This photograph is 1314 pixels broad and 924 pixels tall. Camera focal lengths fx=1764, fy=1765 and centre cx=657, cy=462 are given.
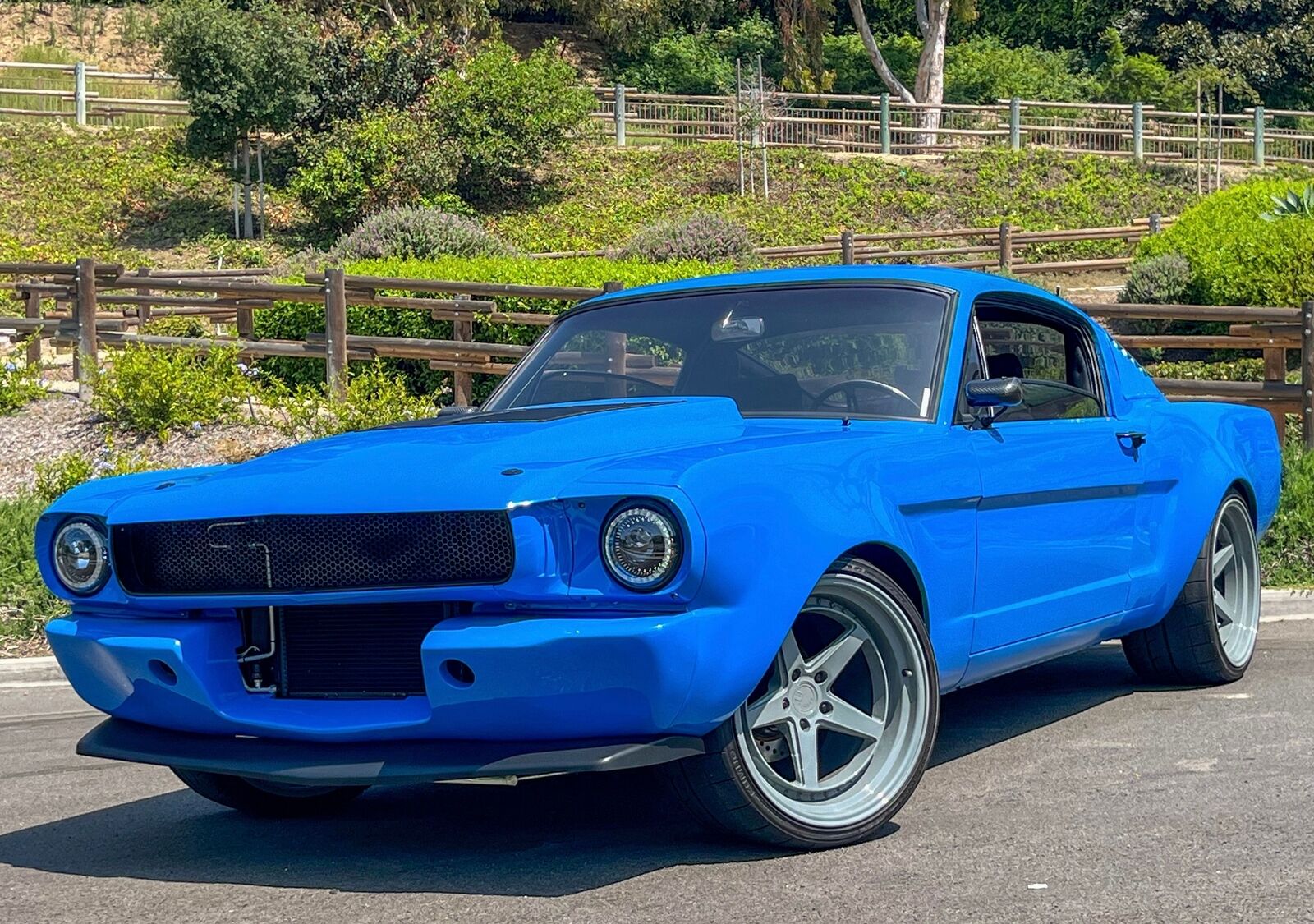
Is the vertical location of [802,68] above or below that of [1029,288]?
above

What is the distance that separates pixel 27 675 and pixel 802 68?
4078cm

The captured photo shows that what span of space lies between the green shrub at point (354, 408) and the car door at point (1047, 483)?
7.29 meters

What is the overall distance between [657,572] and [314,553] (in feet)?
2.94

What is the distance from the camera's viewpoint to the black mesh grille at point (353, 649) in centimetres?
435

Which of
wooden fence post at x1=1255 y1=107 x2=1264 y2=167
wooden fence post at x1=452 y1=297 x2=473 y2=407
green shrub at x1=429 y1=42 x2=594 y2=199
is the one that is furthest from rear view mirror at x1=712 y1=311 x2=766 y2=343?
wooden fence post at x1=1255 y1=107 x2=1264 y2=167

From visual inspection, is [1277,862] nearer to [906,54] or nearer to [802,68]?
[802,68]

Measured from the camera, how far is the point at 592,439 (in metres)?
4.74

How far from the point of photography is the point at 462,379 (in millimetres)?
16516

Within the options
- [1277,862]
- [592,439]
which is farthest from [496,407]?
[1277,862]

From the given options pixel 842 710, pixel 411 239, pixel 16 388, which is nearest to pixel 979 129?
pixel 411 239

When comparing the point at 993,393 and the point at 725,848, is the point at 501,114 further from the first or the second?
the point at 725,848

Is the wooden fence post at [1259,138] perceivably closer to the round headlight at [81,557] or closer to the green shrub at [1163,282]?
the green shrub at [1163,282]

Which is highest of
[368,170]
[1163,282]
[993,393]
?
[368,170]

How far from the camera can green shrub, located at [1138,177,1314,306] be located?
21.5 metres
